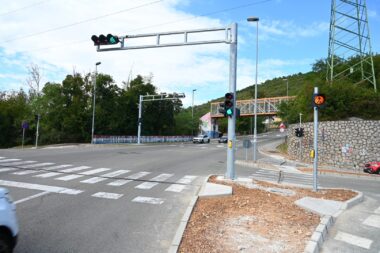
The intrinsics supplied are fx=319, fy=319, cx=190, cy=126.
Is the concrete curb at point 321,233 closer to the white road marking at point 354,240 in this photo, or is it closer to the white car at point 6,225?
the white road marking at point 354,240

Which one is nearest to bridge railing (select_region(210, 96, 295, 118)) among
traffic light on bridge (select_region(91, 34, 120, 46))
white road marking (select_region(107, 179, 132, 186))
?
traffic light on bridge (select_region(91, 34, 120, 46))

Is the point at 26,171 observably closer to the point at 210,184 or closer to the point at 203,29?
the point at 210,184

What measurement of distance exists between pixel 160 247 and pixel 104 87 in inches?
1938

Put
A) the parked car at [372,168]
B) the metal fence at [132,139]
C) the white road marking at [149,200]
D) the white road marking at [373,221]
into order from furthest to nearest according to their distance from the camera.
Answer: the metal fence at [132,139] → the parked car at [372,168] → the white road marking at [149,200] → the white road marking at [373,221]

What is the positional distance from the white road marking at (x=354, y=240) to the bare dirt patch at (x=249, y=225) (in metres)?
0.54

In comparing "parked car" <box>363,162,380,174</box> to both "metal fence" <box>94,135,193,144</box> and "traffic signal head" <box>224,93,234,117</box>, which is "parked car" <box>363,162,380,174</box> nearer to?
"traffic signal head" <box>224,93,234,117</box>

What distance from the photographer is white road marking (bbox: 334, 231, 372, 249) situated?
20.7ft

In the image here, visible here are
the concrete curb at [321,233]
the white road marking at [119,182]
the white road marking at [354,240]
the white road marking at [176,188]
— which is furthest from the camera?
the white road marking at [119,182]

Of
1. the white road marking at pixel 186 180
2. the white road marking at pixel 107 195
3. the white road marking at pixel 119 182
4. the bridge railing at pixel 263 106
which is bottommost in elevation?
the white road marking at pixel 186 180

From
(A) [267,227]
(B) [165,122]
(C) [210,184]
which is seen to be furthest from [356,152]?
(B) [165,122]

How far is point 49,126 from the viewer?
1841 inches

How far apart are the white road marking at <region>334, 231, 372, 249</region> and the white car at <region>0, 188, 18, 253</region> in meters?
5.96

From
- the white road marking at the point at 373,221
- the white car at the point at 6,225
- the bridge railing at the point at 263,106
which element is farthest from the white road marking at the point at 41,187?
the bridge railing at the point at 263,106

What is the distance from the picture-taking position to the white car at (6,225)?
13.6ft
